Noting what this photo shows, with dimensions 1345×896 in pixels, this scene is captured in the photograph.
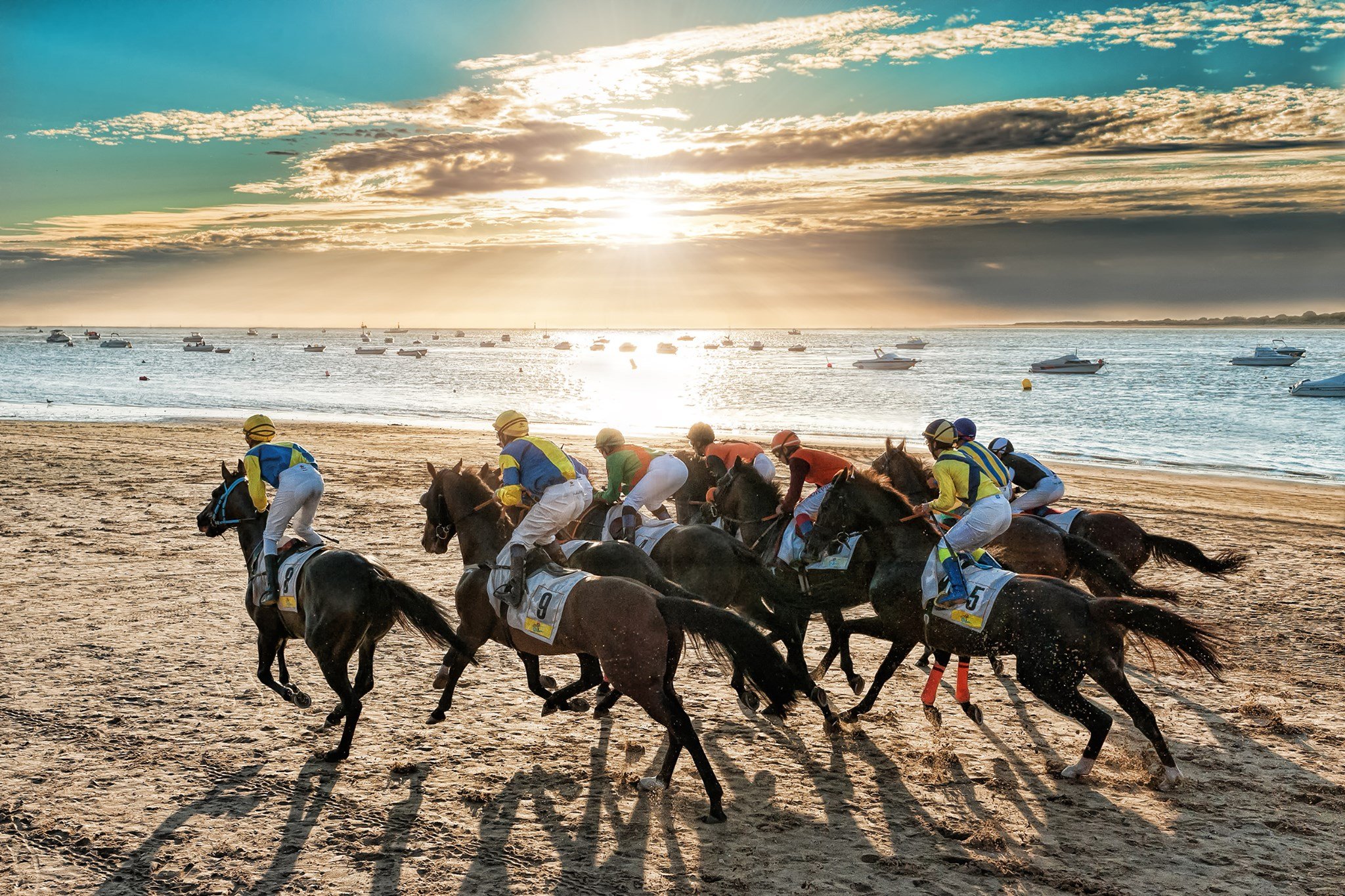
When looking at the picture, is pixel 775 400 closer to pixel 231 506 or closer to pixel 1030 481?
pixel 1030 481

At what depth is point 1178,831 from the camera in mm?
5777

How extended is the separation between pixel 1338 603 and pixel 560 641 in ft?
34.7

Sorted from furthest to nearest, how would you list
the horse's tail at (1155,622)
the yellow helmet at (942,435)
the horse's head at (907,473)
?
the horse's head at (907,473), the yellow helmet at (942,435), the horse's tail at (1155,622)

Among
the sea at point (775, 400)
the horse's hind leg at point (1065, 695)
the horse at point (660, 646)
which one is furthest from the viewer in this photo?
the sea at point (775, 400)

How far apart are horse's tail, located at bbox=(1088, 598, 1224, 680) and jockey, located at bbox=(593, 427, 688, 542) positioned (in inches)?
172

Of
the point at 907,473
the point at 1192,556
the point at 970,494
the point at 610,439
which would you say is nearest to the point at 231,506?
the point at 610,439

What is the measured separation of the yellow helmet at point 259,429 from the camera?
7.91 metres

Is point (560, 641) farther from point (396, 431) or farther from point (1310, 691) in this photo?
point (396, 431)

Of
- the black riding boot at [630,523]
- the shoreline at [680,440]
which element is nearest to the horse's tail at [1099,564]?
the black riding boot at [630,523]

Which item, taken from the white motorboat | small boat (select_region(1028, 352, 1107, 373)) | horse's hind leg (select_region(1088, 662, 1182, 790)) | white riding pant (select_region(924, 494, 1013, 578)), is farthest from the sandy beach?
small boat (select_region(1028, 352, 1107, 373))

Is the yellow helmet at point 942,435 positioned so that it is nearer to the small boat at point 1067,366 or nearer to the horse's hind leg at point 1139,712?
the horse's hind leg at point 1139,712

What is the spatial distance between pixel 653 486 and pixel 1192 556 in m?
5.83

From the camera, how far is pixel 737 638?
614 cm

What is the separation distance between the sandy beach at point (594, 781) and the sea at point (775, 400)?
17498 millimetres
